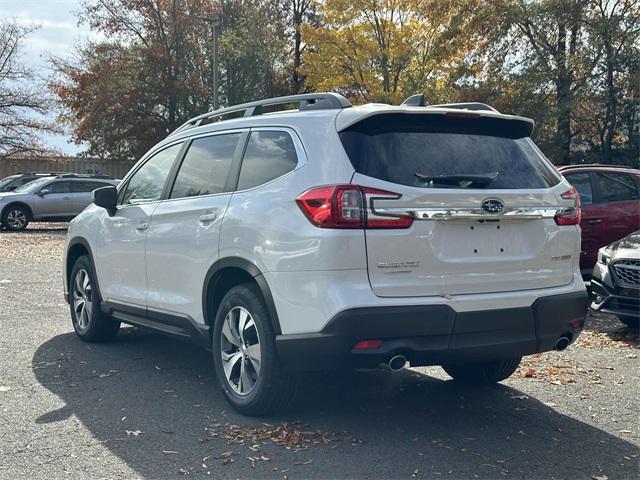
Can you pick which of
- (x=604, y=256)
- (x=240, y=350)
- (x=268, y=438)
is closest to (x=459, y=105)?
(x=240, y=350)

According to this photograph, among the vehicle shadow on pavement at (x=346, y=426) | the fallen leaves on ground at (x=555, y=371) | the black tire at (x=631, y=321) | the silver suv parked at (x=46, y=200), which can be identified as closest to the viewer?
the vehicle shadow on pavement at (x=346, y=426)

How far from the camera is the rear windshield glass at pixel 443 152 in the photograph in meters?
4.30

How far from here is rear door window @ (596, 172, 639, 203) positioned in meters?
10.0

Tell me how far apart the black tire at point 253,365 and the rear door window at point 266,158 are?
2.32ft

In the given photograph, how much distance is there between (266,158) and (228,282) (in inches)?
34.4

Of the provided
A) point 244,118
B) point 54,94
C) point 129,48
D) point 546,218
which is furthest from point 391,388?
point 54,94

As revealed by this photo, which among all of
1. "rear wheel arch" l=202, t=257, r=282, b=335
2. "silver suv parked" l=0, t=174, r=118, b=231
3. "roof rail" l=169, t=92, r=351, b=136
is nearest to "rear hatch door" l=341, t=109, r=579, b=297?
"roof rail" l=169, t=92, r=351, b=136

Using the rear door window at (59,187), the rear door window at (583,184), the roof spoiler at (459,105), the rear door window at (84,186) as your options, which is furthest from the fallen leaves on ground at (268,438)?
the rear door window at (59,187)

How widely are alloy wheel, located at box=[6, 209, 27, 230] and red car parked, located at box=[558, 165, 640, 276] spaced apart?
18158 mm

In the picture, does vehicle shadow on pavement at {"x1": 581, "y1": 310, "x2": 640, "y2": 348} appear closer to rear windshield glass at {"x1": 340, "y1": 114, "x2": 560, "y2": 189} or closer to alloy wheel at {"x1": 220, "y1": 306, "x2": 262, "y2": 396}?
rear windshield glass at {"x1": 340, "y1": 114, "x2": 560, "y2": 189}

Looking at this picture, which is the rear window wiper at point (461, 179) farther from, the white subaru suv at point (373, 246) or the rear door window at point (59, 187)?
the rear door window at point (59, 187)

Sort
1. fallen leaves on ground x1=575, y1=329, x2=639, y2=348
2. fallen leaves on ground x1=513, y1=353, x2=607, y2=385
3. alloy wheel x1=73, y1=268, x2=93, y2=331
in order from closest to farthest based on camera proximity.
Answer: fallen leaves on ground x1=513, y1=353, x2=607, y2=385 < alloy wheel x1=73, y1=268, x2=93, y2=331 < fallen leaves on ground x1=575, y1=329, x2=639, y2=348

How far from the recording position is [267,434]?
450 centimetres

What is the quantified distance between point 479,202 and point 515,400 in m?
1.77
